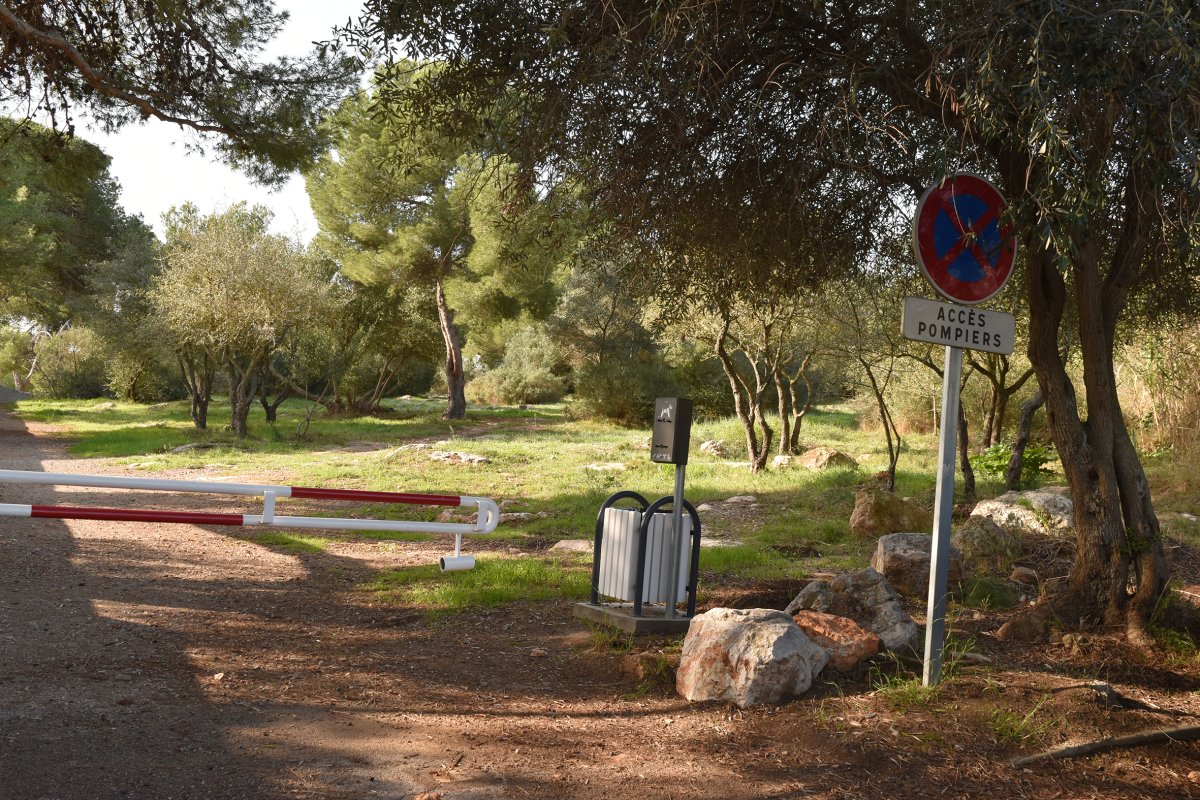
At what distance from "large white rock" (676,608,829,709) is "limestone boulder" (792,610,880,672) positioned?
16cm

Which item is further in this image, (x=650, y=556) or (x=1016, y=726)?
(x=650, y=556)

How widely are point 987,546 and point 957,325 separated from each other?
4120 millimetres

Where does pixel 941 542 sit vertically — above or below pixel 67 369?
below

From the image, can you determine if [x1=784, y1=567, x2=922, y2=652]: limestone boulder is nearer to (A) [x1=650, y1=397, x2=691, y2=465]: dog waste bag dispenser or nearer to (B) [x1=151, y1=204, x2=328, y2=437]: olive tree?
(A) [x1=650, y1=397, x2=691, y2=465]: dog waste bag dispenser

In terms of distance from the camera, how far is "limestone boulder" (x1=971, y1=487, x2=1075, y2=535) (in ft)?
29.3

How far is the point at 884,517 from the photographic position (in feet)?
35.4

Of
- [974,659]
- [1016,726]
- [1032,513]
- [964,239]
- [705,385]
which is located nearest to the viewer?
[1016,726]

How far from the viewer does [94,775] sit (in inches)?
139

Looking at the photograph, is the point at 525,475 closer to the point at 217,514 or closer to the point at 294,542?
the point at 294,542

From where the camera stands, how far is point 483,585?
Result: 7727 mm

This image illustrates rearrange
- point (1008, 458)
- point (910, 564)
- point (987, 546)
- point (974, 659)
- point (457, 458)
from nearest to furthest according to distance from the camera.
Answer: point (974, 659), point (910, 564), point (987, 546), point (1008, 458), point (457, 458)

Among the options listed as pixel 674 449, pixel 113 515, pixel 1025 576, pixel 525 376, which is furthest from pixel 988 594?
pixel 525 376

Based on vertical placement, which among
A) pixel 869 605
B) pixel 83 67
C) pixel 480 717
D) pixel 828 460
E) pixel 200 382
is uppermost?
pixel 83 67

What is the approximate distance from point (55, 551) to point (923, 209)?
8.05 meters
